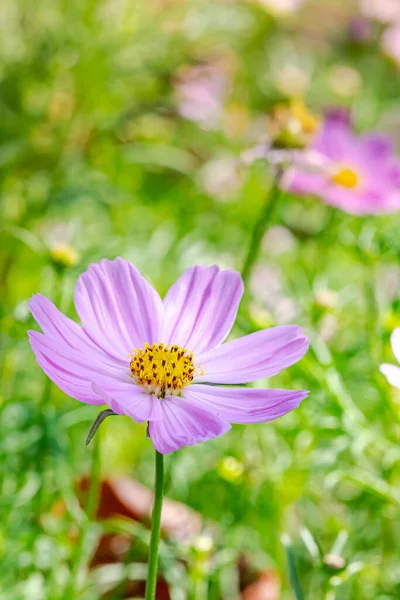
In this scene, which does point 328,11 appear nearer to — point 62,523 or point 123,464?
point 123,464

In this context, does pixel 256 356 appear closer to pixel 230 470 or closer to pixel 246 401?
pixel 246 401

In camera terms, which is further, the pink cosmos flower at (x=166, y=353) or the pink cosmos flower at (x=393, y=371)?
the pink cosmos flower at (x=393, y=371)

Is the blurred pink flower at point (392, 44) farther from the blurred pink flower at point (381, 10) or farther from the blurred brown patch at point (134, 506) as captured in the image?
the blurred brown patch at point (134, 506)

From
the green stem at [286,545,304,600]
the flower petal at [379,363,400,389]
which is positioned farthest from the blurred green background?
the flower petal at [379,363,400,389]

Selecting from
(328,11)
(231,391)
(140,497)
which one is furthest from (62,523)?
(328,11)

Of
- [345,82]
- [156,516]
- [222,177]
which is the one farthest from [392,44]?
[156,516]

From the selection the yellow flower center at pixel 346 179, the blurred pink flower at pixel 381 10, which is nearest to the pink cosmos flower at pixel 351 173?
the yellow flower center at pixel 346 179

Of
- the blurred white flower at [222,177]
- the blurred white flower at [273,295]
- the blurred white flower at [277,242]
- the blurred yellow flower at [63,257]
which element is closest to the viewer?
the blurred yellow flower at [63,257]

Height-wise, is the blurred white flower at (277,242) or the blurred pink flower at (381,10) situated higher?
the blurred pink flower at (381,10)
